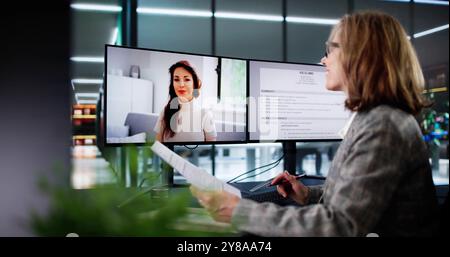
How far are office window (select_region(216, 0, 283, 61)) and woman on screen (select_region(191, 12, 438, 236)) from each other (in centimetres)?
355

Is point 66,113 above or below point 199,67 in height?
below

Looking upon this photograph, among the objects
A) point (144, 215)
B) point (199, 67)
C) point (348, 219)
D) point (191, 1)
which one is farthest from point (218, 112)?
point (191, 1)

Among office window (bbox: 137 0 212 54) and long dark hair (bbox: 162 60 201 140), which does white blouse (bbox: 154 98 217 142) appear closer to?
long dark hair (bbox: 162 60 201 140)

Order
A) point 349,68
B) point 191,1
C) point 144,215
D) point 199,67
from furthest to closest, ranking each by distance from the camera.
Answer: point 191,1, point 199,67, point 349,68, point 144,215

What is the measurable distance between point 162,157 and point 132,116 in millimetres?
609

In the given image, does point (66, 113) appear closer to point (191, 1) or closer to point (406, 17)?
point (191, 1)

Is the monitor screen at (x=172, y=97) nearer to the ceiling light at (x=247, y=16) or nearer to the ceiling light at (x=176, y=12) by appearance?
the ceiling light at (x=176, y=12)

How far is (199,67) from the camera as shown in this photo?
1.29m

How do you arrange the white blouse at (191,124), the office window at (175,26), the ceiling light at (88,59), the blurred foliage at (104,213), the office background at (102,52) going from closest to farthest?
the blurred foliage at (104,213)
the office background at (102,52)
the ceiling light at (88,59)
the white blouse at (191,124)
the office window at (175,26)

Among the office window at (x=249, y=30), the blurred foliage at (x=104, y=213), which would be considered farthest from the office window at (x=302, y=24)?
the blurred foliage at (x=104, y=213)

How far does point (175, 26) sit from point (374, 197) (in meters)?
3.85

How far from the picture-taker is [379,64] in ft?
2.13

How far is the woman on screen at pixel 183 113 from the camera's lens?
1.22 m

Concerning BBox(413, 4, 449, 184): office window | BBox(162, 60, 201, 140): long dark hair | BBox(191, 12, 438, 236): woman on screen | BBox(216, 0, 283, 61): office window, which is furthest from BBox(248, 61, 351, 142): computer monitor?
BBox(413, 4, 449, 184): office window
